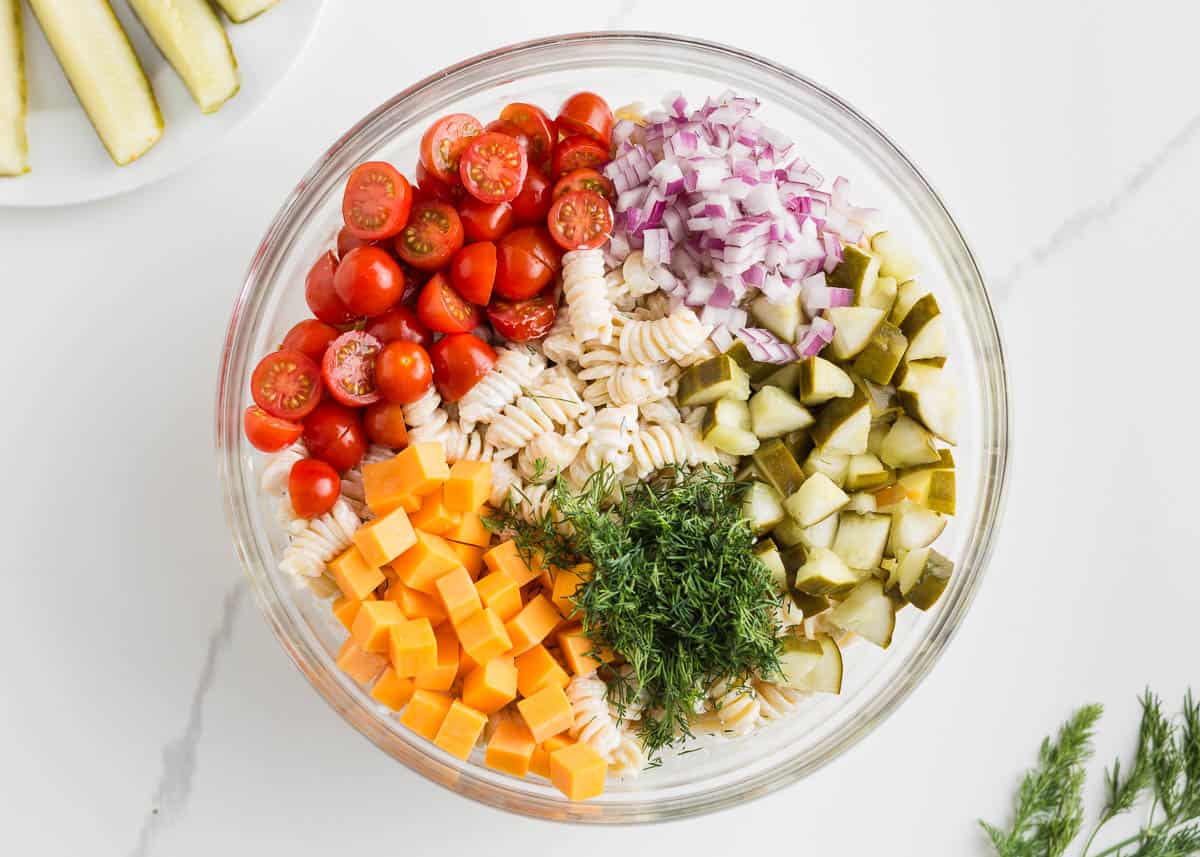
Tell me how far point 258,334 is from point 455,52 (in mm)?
1008

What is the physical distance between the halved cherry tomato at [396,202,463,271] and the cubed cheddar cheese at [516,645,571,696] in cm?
100

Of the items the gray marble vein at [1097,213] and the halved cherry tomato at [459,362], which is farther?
the gray marble vein at [1097,213]

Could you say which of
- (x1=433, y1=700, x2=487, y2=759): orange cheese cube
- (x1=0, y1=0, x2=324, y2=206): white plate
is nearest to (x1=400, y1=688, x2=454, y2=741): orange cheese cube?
(x1=433, y1=700, x2=487, y2=759): orange cheese cube

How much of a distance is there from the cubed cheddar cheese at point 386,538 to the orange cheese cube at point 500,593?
198 mm

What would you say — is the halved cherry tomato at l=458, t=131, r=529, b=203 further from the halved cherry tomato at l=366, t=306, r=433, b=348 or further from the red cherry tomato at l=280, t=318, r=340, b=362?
the red cherry tomato at l=280, t=318, r=340, b=362

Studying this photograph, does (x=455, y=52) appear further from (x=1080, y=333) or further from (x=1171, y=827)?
(x=1171, y=827)

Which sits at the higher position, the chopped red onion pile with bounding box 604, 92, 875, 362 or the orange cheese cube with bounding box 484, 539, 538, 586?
the chopped red onion pile with bounding box 604, 92, 875, 362

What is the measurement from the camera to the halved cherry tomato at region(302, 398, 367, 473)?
7.93 feet

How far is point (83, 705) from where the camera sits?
2.85 meters

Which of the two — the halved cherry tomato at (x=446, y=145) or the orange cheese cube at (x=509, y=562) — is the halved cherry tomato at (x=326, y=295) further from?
the orange cheese cube at (x=509, y=562)

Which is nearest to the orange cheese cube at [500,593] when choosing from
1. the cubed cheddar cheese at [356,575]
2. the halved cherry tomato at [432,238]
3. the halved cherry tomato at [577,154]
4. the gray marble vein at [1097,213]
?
the cubed cheddar cheese at [356,575]

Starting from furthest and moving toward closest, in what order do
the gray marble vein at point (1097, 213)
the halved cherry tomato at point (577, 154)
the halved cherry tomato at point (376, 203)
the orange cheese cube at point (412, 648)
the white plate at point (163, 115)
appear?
the gray marble vein at point (1097, 213), the white plate at point (163, 115), the halved cherry tomato at point (577, 154), the halved cherry tomato at point (376, 203), the orange cheese cube at point (412, 648)

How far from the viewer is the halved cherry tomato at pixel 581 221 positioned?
7.91 feet

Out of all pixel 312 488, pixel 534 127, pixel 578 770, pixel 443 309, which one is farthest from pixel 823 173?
pixel 578 770
